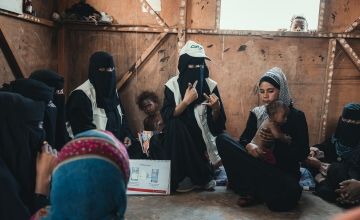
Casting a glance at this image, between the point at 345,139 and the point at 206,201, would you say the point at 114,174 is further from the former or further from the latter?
the point at 345,139

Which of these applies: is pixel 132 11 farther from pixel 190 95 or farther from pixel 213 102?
pixel 213 102

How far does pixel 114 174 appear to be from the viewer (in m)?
0.98

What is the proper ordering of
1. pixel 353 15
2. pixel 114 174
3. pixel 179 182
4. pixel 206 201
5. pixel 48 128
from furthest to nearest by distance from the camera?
pixel 353 15 < pixel 179 182 < pixel 206 201 < pixel 48 128 < pixel 114 174

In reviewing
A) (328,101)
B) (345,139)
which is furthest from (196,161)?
(328,101)

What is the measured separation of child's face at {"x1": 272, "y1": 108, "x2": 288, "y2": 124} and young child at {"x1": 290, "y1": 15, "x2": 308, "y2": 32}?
2.07 metres

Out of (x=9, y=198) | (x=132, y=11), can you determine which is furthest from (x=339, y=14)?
(x=9, y=198)

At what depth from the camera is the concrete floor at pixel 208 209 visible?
9.50 ft

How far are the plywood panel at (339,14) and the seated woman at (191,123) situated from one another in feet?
7.37

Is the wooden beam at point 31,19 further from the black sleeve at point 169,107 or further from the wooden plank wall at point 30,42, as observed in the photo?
the black sleeve at point 169,107

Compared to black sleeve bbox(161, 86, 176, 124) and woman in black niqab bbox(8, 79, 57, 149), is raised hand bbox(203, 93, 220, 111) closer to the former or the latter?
black sleeve bbox(161, 86, 176, 124)

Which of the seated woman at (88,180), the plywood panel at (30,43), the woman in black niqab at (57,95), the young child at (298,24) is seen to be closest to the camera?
the seated woman at (88,180)

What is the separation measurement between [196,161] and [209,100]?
2.29 ft

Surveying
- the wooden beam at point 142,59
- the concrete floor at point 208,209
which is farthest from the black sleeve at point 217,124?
the wooden beam at point 142,59

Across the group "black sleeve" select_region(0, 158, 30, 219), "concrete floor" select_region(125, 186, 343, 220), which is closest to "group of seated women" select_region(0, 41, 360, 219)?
"black sleeve" select_region(0, 158, 30, 219)
